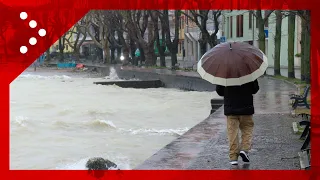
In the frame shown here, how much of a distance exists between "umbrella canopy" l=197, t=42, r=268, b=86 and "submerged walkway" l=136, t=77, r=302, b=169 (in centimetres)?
122

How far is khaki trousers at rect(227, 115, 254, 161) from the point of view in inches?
314

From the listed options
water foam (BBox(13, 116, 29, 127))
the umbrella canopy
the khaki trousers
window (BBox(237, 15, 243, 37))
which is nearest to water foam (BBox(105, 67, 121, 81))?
window (BBox(237, 15, 243, 37))

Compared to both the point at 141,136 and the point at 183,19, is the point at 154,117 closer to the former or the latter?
the point at 141,136

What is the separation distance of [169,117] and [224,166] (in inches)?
536

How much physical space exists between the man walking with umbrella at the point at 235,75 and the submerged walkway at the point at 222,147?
26.4 inches

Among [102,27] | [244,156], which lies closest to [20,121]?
[244,156]

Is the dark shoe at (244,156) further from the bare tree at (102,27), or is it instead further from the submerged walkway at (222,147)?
the bare tree at (102,27)

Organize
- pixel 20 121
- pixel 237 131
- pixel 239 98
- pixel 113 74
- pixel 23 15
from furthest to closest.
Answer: pixel 113 74
pixel 20 121
pixel 237 131
pixel 239 98
pixel 23 15

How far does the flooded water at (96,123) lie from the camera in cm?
1382

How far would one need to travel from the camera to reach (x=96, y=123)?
19875 millimetres

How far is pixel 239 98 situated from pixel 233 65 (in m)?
0.43

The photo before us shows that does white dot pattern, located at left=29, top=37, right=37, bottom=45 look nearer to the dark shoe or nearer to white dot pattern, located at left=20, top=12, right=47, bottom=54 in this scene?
white dot pattern, located at left=20, top=12, right=47, bottom=54

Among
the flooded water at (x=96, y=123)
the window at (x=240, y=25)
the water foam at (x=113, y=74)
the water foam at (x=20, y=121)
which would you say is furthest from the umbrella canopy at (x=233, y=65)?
the window at (x=240, y=25)

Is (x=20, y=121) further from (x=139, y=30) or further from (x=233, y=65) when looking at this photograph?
(x=139, y=30)
